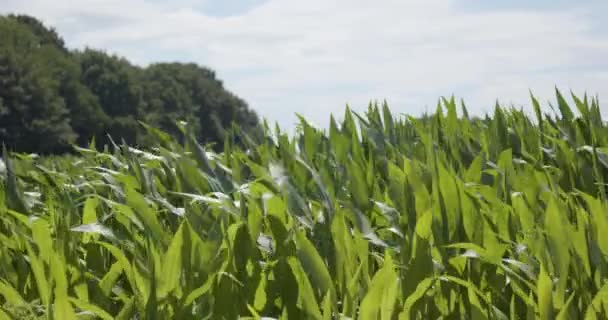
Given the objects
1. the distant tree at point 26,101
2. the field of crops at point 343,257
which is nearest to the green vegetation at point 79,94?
the distant tree at point 26,101

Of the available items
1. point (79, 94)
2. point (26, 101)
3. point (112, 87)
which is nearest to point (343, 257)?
point (26, 101)

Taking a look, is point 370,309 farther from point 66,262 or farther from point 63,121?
point 63,121

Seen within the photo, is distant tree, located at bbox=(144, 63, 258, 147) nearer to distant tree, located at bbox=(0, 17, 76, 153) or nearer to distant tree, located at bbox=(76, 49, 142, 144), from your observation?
distant tree, located at bbox=(76, 49, 142, 144)

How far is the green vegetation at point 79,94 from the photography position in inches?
2398

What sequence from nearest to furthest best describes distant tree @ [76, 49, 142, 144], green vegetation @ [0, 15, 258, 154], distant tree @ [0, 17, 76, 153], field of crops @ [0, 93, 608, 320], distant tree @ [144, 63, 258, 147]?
field of crops @ [0, 93, 608, 320] → distant tree @ [0, 17, 76, 153] → green vegetation @ [0, 15, 258, 154] → distant tree @ [76, 49, 142, 144] → distant tree @ [144, 63, 258, 147]

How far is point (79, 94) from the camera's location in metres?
69.8

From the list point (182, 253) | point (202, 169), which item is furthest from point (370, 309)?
point (202, 169)

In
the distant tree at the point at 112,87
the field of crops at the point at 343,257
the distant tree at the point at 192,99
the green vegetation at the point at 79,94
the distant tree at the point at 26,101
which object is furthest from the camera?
the distant tree at the point at 192,99

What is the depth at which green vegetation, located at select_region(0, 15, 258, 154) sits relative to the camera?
60.9m

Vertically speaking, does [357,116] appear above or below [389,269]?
above

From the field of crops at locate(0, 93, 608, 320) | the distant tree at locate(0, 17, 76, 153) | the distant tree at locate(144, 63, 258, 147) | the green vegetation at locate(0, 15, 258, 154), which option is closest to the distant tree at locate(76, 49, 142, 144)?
the green vegetation at locate(0, 15, 258, 154)

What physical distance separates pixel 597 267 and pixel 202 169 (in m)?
1.86

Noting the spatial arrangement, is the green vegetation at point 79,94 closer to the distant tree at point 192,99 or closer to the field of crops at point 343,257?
the distant tree at point 192,99

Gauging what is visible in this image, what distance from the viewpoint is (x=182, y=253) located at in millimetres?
2066
